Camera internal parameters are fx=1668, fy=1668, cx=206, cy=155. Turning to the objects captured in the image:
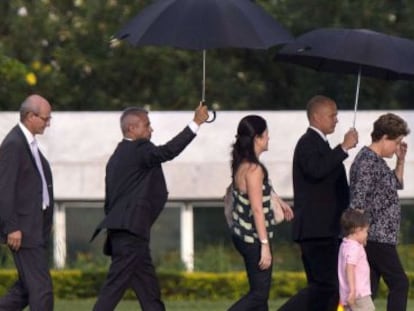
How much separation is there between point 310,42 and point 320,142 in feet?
2.78

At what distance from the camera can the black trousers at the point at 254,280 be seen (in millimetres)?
11281

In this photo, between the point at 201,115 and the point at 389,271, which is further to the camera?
the point at 389,271

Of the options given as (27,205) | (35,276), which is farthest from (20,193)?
(35,276)

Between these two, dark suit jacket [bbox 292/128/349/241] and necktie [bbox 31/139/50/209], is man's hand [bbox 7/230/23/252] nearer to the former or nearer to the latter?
necktie [bbox 31/139/50/209]

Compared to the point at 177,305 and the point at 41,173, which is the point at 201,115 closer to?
the point at 41,173

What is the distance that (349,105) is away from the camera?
26.8 metres

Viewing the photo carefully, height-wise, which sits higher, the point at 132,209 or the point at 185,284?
the point at 132,209

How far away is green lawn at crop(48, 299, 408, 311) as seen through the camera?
16.8 m

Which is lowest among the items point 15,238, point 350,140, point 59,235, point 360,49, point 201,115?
point 59,235

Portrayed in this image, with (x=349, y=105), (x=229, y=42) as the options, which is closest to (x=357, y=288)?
(x=229, y=42)

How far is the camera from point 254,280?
1131cm

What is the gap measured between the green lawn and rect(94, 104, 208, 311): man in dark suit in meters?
4.57

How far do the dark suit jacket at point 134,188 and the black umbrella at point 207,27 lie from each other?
0.66 meters

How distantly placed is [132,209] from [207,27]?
1407 mm
